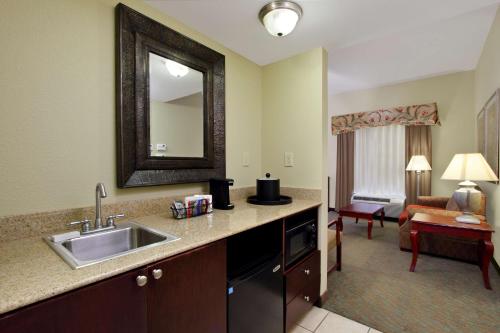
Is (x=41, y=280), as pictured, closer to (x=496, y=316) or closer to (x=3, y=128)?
(x=3, y=128)

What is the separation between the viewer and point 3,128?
97 cm

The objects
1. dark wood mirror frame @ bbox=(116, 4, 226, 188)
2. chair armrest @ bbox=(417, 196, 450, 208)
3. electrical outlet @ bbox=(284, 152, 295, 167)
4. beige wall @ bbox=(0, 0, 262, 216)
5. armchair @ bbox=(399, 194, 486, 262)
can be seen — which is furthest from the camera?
chair armrest @ bbox=(417, 196, 450, 208)

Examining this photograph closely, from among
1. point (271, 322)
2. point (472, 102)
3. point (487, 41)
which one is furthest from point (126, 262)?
point (472, 102)

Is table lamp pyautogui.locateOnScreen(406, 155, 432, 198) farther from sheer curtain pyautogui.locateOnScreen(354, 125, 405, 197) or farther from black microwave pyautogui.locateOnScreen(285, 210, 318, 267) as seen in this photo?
black microwave pyautogui.locateOnScreen(285, 210, 318, 267)

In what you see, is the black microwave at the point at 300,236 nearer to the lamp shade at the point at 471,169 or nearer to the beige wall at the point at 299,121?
the beige wall at the point at 299,121

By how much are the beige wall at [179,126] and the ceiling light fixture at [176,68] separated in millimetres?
161

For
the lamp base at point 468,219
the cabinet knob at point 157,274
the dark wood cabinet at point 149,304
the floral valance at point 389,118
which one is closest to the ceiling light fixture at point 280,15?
the dark wood cabinet at point 149,304

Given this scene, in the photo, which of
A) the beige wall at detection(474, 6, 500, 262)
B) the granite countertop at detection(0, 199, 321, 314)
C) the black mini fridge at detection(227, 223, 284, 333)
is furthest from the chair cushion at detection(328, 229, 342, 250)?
the beige wall at detection(474, 6, 500, 262)

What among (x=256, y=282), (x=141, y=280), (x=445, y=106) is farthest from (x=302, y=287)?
(x=445, y=106)

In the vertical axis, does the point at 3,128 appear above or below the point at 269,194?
above

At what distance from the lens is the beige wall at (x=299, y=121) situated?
190 centimetres

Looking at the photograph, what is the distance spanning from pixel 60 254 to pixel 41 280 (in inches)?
8.0

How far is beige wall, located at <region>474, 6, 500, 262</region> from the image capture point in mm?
2268

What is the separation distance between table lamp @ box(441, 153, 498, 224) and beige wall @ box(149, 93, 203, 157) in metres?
2.53
